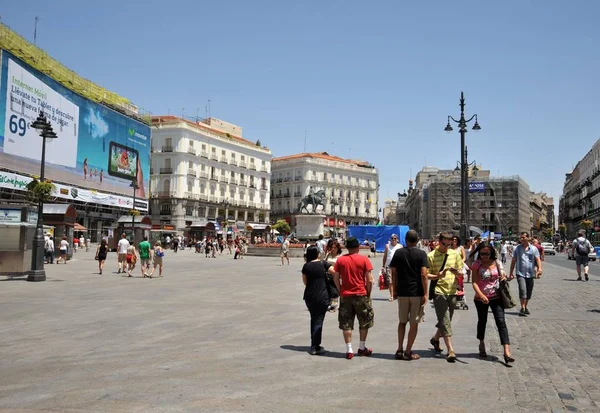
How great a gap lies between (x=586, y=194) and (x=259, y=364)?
3953 inches

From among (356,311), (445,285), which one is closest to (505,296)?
(445,285)

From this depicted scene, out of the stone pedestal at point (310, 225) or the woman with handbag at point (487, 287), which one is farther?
the stone pedestal at point (310, 225)

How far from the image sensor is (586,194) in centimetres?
9338

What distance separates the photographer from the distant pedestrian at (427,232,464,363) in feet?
23.2

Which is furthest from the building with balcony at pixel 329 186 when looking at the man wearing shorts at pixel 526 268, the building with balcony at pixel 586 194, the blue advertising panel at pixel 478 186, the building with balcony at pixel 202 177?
the man wearing shorts at pixel 526 268

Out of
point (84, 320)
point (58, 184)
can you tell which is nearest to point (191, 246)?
point (58, 184)

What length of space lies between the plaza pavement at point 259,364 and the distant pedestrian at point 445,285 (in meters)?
0.33

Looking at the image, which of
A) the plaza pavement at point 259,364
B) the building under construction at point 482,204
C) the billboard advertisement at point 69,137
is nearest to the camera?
the plaza pavement at point 259,364

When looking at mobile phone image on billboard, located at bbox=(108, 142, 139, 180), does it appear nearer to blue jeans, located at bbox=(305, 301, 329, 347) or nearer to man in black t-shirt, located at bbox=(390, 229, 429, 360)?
blue jeans, located at bbox=(305, 301, 329, 347)

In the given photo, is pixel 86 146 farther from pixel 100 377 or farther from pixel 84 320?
pixel 100 377

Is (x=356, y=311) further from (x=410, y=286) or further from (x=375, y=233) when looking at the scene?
(x=375, y=233)

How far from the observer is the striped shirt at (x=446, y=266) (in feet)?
23.9

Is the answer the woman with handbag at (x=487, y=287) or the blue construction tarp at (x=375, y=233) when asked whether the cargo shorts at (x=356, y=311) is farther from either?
the blue construction tarp at (x=375, y=233)

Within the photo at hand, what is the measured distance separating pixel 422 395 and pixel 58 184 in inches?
1776
